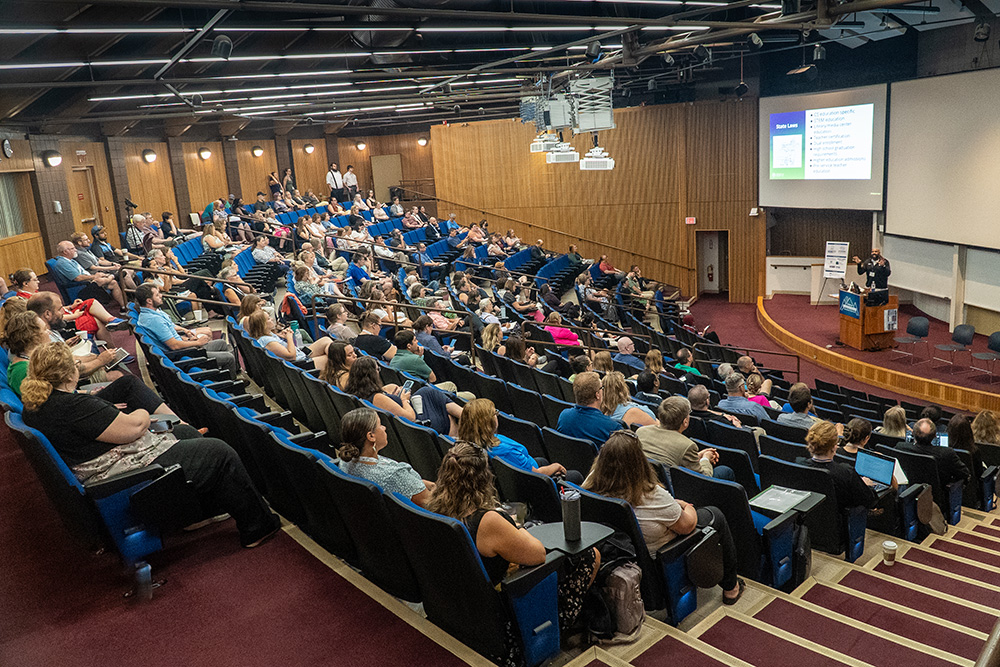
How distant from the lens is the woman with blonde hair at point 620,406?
4.56 meters

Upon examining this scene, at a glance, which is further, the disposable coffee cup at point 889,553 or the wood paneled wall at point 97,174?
the wood paneled wall at point 97,174

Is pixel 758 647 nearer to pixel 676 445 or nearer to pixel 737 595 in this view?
pixel 737 595

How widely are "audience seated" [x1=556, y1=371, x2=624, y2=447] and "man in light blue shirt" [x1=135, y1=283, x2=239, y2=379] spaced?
9.44 feet

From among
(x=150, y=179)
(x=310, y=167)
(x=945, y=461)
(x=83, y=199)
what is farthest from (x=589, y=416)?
(x=310, y=167)

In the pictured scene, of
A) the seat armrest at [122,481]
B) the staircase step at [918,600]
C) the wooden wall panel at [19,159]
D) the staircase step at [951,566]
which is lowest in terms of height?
the staircase step at [951,566]

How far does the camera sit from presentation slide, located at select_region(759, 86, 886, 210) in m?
13.7

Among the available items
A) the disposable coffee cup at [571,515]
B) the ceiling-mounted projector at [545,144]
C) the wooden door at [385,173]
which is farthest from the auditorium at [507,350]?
the wooden door at [385,173]

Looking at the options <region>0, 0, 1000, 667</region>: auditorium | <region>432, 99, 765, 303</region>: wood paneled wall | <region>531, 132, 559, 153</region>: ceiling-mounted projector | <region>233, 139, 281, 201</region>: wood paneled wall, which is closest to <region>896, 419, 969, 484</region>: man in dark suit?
<region>0, 0, 1000, 667</region>: auditorium

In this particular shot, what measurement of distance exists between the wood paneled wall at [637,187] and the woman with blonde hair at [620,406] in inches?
521

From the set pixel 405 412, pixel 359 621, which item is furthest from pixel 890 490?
pixel 359 621

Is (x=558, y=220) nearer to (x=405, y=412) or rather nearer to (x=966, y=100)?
(x=966, y=100)

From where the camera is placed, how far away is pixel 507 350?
678 centimetres

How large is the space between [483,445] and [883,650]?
5.90 ft

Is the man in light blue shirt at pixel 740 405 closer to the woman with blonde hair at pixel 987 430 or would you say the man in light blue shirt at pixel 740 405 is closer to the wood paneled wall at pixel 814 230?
the woman with blonde hair at pixel 987 430
